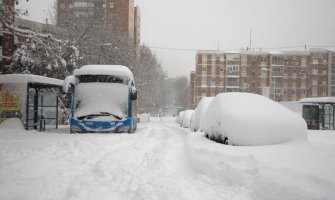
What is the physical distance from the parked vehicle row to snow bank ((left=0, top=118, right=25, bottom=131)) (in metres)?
9.18

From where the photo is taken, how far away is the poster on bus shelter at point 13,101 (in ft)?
50.7

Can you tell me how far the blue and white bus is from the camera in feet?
46.0

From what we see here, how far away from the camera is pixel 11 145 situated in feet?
33.1

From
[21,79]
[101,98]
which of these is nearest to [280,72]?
[101,98]

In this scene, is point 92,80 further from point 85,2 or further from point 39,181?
point 85,2

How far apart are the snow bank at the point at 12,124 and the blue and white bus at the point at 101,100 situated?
2.51 meters

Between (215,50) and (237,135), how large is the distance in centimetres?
7880

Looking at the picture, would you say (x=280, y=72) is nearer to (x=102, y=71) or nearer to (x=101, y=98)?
(x=102, y=71)

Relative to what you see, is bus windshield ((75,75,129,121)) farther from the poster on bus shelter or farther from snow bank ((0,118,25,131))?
the poster on bus shelter

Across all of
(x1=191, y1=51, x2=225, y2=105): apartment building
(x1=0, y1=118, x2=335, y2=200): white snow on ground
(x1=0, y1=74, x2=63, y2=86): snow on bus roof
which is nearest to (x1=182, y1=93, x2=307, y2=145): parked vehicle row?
(x1=0, y1=118, x2=335, y2=200): white snow on ground

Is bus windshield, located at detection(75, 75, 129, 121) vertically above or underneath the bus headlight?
above

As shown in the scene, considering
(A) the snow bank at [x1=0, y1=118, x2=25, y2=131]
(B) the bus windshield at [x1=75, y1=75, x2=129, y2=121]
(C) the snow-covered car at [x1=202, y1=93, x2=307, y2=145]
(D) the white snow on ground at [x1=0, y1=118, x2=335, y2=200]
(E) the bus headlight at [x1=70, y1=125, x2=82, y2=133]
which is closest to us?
(D) the white snow on ground at [x1=0, y1=118, x2=335, y2=200]

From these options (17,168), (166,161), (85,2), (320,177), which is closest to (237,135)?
(166,161)

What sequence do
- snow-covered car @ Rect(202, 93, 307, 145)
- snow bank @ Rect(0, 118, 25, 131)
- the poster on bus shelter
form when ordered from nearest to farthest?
snow-covered car @ Rect(202, 93, 307, 145)
snow bank @ Rect(0, 118, 25, 131)
the poster on bus shelter
